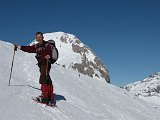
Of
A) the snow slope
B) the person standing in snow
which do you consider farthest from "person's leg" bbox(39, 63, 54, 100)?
the snow slope

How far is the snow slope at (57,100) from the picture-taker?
9.45 metres

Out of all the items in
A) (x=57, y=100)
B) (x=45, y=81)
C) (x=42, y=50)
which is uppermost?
(x=42, y=50)

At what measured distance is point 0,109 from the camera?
8.71 metres

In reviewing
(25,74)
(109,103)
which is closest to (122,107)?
(109,103)

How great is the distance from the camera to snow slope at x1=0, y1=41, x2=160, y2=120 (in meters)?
9.45

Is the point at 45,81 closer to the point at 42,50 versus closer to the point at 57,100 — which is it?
the point at 42,50

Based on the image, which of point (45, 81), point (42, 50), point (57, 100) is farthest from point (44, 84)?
point (57, 100)

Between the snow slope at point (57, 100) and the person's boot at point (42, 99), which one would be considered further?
the person's boot at point (42, 99)

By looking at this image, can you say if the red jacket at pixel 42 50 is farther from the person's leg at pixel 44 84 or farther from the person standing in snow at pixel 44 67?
the person's leg at pixel 44 84

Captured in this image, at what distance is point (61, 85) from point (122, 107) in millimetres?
3670

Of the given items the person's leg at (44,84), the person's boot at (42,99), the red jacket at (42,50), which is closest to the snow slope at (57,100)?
the person's boot at (42,99)

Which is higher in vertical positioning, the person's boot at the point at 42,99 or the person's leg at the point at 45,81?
the person's leg at the point at 45,81

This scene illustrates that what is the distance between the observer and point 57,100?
41.4 ft

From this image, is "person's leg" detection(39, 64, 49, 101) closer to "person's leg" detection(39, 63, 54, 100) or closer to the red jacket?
"person's leg" detection(39, 63, 54, 100)
